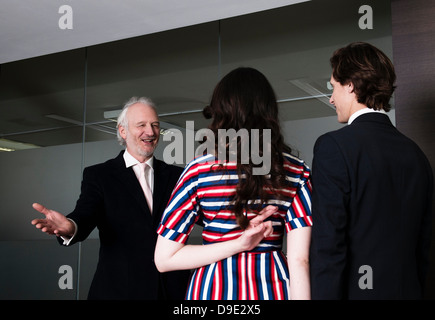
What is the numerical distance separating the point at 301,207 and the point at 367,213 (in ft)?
0.68

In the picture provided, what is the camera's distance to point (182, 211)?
1439 mm

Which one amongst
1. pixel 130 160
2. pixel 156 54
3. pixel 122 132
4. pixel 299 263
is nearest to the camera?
pixel 299 263

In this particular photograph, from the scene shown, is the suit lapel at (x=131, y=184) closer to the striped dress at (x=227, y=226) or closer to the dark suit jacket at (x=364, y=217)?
the striped dress at (x=227, y=226)

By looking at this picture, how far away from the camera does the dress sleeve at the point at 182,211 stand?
56.1 inches

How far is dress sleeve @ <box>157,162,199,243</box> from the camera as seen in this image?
1.42m

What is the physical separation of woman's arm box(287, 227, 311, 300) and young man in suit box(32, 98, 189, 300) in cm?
83

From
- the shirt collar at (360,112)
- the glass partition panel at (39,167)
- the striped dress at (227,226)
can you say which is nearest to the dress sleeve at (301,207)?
the striped dress at (227,226)

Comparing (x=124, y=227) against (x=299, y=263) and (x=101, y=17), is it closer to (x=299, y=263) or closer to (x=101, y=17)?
(x=299, y=263)

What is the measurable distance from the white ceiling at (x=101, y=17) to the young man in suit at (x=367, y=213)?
2.52 metres

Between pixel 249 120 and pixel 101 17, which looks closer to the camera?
pixel 249 120

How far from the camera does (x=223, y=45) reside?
185 inches

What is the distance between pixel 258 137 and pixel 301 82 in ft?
9.43

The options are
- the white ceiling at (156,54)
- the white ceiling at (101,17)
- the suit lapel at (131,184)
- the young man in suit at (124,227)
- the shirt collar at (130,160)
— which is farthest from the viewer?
the white ceiling at (156,54)

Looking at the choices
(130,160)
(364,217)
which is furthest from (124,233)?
(364,217)
